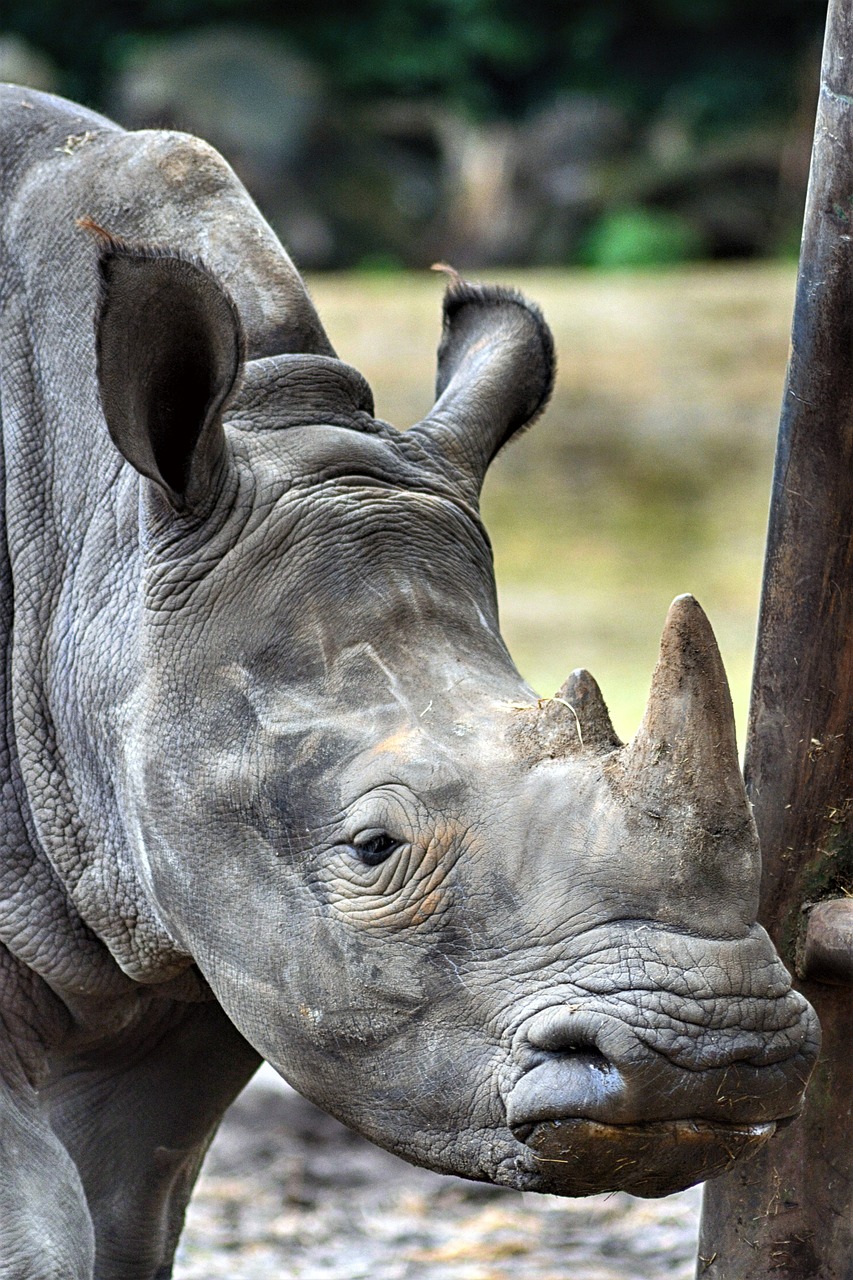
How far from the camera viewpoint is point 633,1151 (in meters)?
3.08

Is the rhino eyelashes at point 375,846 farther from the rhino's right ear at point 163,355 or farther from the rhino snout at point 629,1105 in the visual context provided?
the rhino's right ear at point 163,355

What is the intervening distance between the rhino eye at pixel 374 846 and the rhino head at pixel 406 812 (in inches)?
0.4

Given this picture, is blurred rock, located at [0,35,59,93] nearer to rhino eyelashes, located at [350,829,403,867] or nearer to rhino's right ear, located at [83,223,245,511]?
rhino's right ear, located at [83,223,245,511]

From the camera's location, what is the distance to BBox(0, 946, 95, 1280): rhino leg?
3.69 m

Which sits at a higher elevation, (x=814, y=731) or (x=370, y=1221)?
(x=814, y=731)

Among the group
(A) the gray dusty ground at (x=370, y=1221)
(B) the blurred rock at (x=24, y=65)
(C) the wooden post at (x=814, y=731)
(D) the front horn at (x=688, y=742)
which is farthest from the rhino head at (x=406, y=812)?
(B) the blurred rock at (x=24, y=65)

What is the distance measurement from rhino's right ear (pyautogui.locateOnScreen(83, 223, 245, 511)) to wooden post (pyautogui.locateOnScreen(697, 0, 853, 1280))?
1134 mm

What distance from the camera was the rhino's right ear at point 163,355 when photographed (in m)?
3.49

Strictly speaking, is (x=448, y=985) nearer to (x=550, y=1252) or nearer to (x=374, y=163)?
(x=550, y=1252)

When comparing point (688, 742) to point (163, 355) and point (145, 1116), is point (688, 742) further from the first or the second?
point (145, 1116)

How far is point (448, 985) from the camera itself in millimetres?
3244

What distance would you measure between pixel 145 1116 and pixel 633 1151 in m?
1.59

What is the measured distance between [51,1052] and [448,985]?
1195 millimetres

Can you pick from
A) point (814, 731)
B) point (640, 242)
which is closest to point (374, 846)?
point (814, 731)
